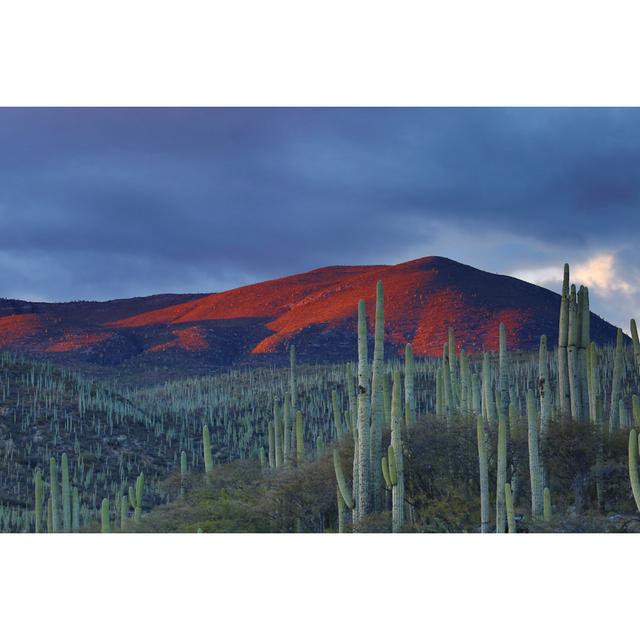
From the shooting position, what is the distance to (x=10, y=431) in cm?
3278

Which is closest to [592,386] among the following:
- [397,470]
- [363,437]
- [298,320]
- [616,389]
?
[616,389]

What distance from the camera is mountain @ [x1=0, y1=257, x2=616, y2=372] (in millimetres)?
58281

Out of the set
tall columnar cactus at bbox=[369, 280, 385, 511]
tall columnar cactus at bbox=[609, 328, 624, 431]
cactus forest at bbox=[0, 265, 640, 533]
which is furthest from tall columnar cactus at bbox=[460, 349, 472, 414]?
tall columnar cactus at bbox=[369, 280, 385, 511]

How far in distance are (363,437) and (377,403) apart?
85cm

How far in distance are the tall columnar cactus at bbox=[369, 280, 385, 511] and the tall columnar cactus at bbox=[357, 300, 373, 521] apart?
0.13 metres

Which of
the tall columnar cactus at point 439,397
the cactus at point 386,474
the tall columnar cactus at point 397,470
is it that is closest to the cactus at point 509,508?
the tall columnar cactus at point 397,470

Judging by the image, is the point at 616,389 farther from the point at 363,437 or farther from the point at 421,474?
the point at 363,437

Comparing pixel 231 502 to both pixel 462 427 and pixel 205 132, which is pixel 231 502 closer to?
pixel 462 427

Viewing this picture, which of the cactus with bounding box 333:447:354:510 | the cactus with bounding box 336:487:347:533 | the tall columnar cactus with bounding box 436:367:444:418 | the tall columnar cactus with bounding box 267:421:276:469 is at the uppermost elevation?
the tall columnar cactus with bounding box 436:367:444:418

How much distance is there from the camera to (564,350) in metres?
21.0

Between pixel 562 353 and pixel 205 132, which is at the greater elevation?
pixel 205 132

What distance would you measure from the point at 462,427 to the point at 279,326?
4989 cm

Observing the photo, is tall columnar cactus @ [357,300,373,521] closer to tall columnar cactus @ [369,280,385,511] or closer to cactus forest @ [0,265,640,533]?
cactus forest @ [0,265,640,533]
